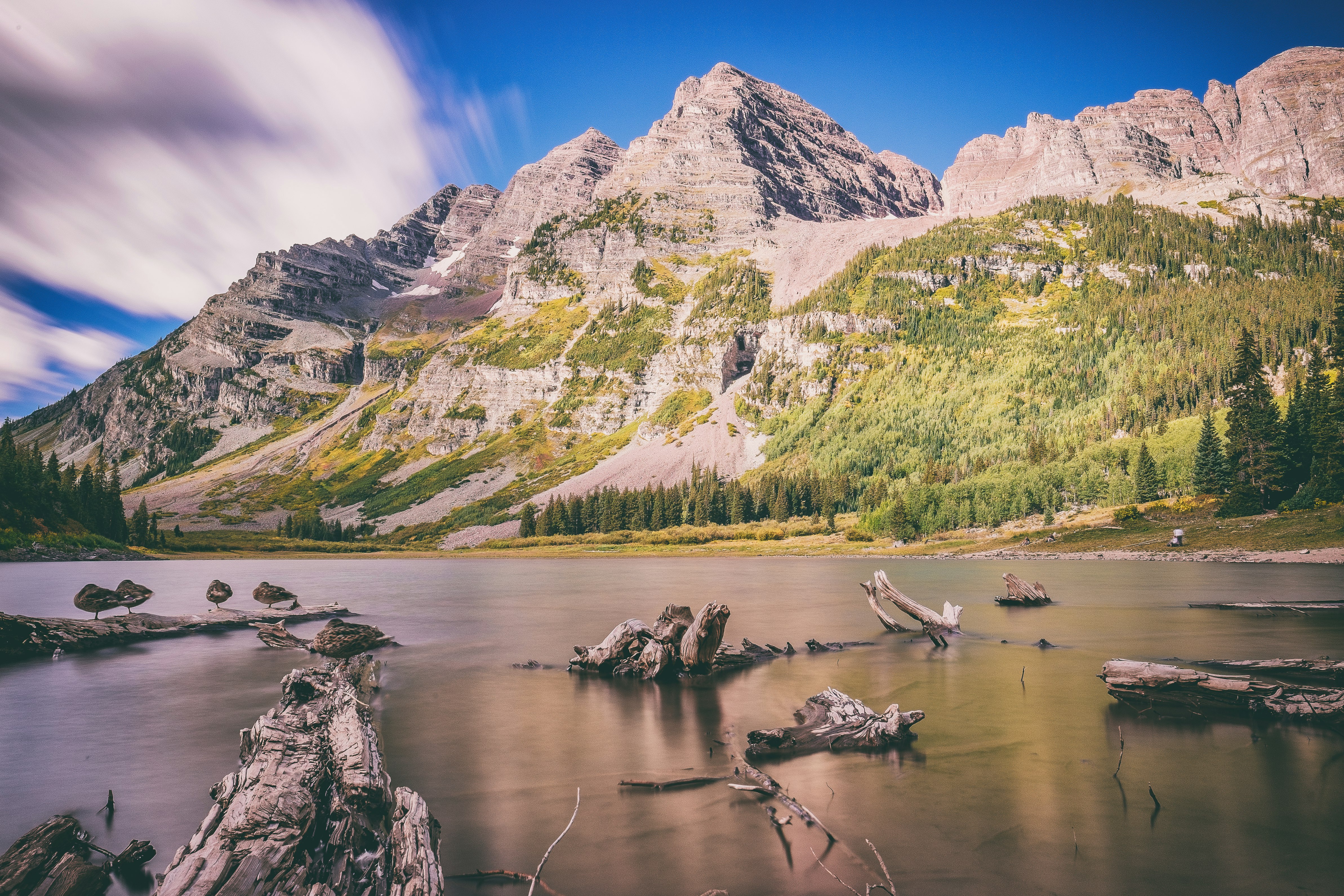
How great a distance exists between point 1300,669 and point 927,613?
11.1 meters

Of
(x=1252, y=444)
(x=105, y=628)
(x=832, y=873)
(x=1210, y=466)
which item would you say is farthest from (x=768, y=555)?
(x=832, y=873)

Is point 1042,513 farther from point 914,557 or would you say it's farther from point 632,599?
Result: point 632,599

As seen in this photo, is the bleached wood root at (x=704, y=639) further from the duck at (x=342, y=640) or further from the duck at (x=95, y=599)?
the duck at (x=95, y=599)

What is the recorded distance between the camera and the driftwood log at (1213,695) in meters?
13.3

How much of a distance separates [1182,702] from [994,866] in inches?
380

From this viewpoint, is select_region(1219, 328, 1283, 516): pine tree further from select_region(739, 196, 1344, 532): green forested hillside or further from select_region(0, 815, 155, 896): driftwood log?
select_region(0, 815, 155, 896): driftwood log

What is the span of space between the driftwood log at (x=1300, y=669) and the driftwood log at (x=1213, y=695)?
1.35 m

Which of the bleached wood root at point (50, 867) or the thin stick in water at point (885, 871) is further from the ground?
the bleached wood root at point (50, 867)

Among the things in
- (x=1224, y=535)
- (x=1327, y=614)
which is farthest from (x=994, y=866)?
(x=1224, y=535)

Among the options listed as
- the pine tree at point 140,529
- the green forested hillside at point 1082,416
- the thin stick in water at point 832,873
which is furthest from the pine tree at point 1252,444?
the pine tree at point 140,529

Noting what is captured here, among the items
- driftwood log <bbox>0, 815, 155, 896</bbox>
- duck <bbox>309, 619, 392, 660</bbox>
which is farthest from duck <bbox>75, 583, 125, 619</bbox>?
driftwood log <bbox>0, 815, 155, 896</bbox>

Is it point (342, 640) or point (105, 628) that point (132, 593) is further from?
point (342, 640)

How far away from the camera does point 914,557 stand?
103000mm

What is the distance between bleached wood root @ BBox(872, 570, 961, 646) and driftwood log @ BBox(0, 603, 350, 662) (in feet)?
89.7
